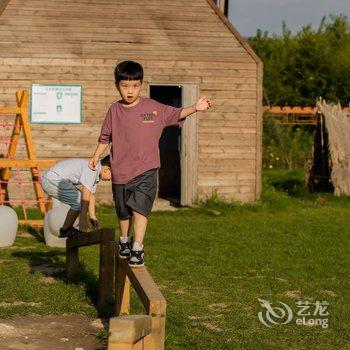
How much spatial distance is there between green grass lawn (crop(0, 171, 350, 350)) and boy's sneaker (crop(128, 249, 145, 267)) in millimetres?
599

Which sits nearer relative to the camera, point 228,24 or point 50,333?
point 50,333

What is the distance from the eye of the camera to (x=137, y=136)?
7352 mm

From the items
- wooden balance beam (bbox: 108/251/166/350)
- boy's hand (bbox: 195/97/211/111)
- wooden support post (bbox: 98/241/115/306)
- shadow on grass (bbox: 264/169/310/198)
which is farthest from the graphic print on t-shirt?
shadow on grass (bbox: 264/169/310/198)

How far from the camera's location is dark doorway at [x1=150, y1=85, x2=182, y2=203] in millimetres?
20297

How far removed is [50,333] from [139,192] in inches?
51.1

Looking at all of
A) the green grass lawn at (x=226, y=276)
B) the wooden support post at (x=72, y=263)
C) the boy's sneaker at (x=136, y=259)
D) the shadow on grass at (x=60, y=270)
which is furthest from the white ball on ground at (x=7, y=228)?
the boy's sneaker at (x=136, y=259)

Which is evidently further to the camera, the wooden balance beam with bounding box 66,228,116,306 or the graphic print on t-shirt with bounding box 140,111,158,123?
the wooden balance beam with bounding box 66,228,116,306

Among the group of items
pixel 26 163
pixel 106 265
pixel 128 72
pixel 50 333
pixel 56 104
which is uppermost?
pixel 128 72

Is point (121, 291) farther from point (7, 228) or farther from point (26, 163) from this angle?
point (26, 163)

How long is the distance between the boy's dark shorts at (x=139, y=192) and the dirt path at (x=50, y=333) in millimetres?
1039

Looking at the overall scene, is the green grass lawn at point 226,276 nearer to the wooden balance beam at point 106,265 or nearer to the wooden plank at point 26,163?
the wooden balance beam at point 106,265

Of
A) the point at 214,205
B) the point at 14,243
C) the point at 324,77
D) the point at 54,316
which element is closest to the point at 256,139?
the point at 214,205

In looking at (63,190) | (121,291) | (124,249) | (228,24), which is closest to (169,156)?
(228,24)

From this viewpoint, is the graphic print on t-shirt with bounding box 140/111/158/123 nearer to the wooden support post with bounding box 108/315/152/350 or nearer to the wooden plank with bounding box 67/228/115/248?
the wooden plank with bounding box 67/228/115/248
